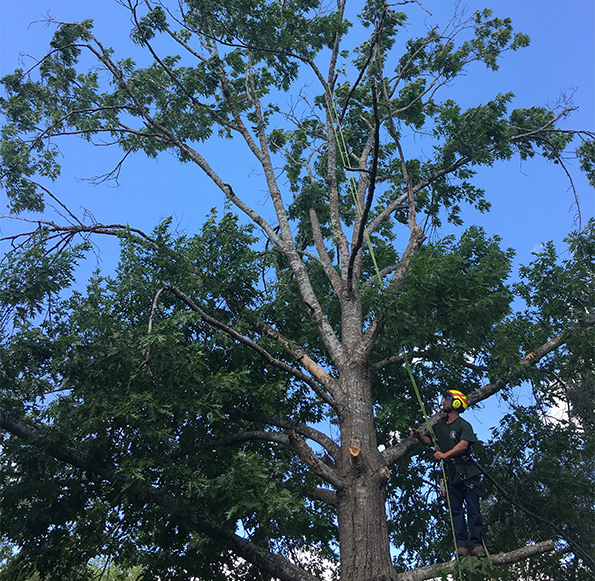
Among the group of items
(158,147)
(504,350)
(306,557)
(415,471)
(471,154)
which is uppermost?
(158,147)

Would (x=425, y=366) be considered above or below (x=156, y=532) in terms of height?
above

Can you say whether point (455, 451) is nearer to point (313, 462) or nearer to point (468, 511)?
point (468, 511)

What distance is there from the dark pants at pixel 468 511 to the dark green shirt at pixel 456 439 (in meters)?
0.12

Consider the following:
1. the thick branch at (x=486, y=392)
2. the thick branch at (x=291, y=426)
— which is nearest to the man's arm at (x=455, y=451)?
the thick branch at (x=486, y=392)

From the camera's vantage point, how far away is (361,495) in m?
6.29

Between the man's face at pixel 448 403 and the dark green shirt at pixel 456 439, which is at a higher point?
the man's face at pixel 448 403

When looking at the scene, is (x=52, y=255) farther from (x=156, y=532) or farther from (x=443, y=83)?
(x=443, y=83)

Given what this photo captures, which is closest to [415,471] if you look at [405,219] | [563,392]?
[563,392]

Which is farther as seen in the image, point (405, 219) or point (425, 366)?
point (405, 219)

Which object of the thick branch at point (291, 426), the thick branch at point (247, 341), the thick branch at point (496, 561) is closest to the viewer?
the thick branch at point (496, 561)

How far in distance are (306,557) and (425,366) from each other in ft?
12.2

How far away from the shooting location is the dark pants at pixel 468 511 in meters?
6.15

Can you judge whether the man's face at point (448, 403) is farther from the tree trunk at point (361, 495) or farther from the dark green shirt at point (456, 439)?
the tree trunk at point (361, 495)

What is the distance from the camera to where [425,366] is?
9195mm
